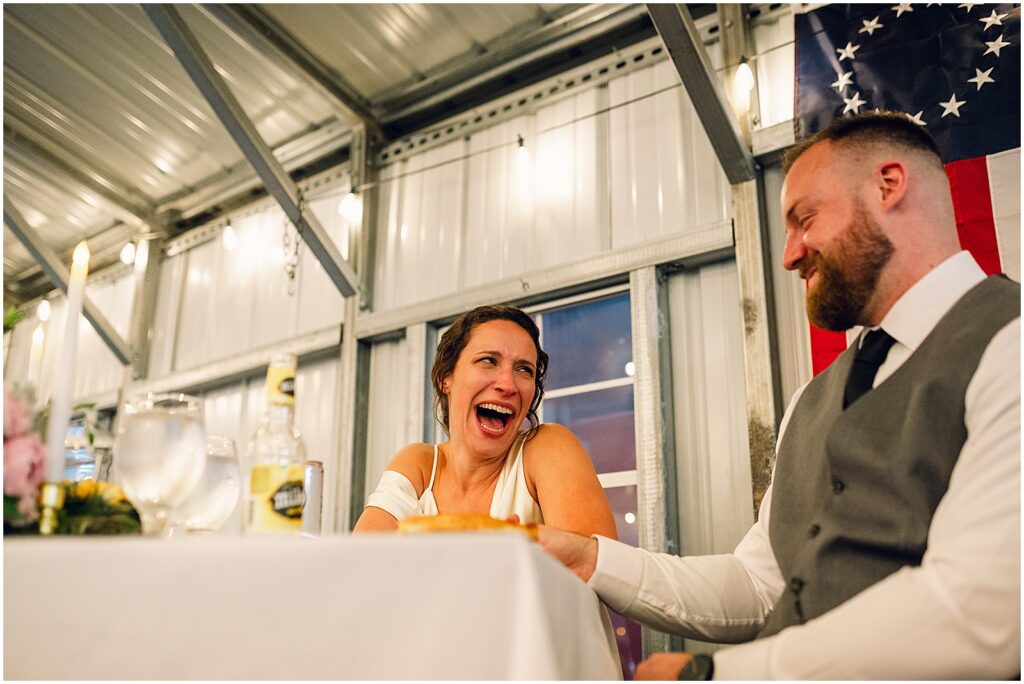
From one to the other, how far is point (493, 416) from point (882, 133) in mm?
1064

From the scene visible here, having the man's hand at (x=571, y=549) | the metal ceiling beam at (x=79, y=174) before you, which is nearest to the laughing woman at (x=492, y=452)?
the man's hand at (x=571, y=549)

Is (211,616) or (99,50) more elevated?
(99,50)

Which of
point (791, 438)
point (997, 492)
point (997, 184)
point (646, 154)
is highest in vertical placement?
point (646, 154)

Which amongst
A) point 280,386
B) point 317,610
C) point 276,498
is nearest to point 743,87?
point 280,386

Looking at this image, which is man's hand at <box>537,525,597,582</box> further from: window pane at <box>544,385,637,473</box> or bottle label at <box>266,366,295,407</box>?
window pane at <box>544,385,637,473</box>

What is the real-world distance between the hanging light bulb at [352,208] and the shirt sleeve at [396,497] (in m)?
2.98

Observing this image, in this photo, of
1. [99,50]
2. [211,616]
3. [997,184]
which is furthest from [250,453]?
[99,50]

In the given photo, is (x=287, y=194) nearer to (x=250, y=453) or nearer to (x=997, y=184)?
(x=997, y=184)

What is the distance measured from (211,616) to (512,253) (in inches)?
147

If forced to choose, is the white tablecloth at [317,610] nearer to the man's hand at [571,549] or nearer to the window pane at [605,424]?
the man's hand at [571,549]

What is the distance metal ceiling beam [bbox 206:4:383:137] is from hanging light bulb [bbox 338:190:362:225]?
21.1 inches

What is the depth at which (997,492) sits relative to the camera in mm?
918

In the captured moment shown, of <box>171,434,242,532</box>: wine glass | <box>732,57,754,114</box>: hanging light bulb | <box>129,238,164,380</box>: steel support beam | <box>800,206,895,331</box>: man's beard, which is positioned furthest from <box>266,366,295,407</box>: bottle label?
<box>129,238,164,380</box>: steel support beam

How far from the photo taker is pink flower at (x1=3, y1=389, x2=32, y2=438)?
85 centimetres
